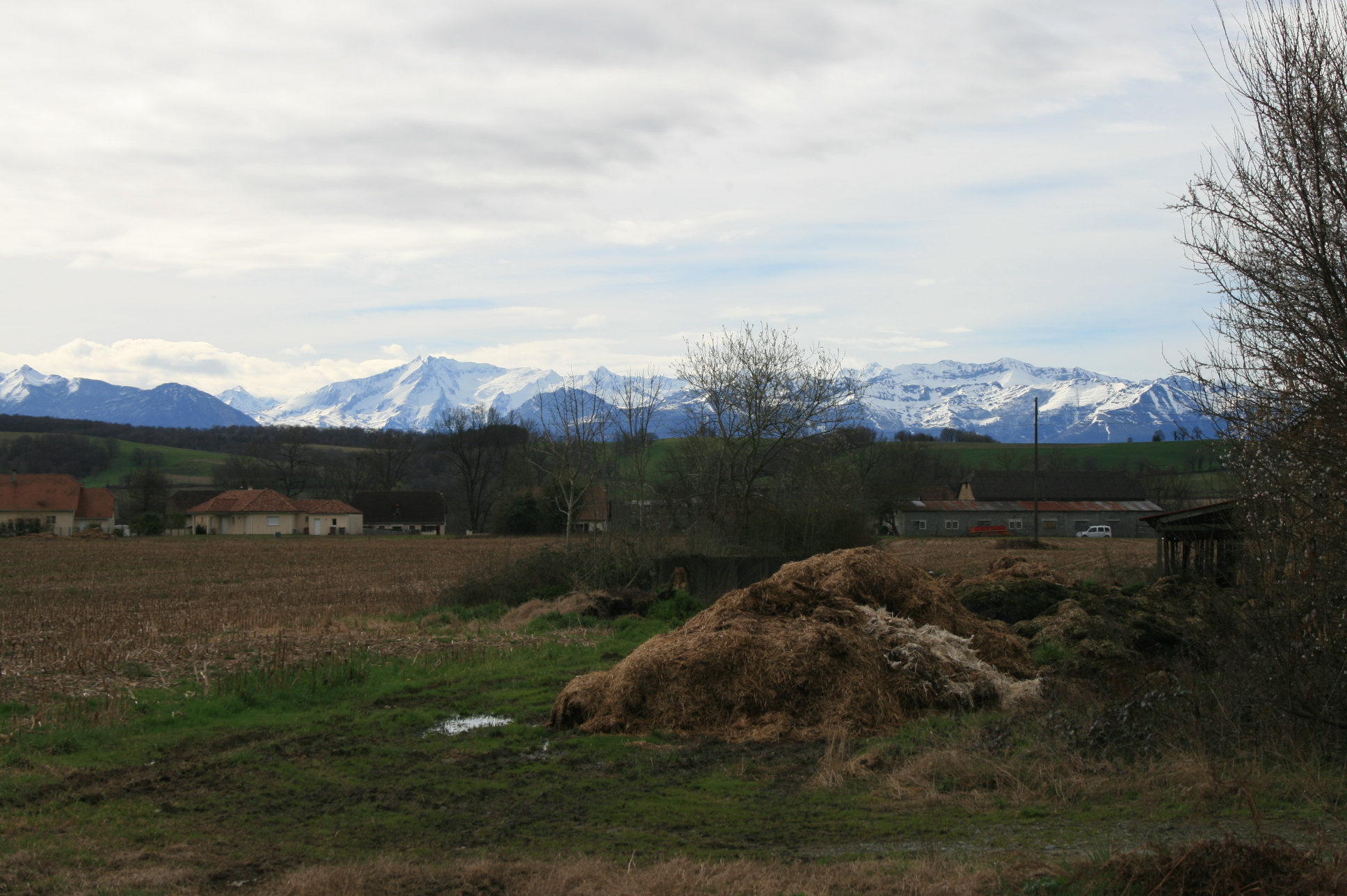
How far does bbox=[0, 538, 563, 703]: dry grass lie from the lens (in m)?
13.0

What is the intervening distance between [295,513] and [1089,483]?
261 ft

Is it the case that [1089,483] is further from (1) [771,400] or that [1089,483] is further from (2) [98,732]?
(2) [98,732]

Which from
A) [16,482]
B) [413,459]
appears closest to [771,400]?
[16,482]

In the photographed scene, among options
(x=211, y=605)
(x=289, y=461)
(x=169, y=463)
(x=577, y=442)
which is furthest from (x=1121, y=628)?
(x=169, y=463)

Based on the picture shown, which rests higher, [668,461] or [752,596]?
[668,461]

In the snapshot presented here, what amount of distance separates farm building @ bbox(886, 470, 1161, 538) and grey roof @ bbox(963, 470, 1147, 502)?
72 millimetres

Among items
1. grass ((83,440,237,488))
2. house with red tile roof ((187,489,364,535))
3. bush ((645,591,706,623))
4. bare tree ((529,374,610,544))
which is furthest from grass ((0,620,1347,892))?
grass ((83,440,237,488))

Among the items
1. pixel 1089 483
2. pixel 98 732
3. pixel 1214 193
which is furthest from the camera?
pixel 1089 483

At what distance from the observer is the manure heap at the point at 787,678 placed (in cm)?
1036

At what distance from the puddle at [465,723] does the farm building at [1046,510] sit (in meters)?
73.9

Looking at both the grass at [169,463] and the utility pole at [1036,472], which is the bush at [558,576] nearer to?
the utility pole at [1036,472]

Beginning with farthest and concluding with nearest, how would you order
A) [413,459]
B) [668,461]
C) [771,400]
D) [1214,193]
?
[413,459] → [668,461] → [771,400] → [1214,193]

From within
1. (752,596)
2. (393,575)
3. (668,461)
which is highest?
(668,461)

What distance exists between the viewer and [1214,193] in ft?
24.8
